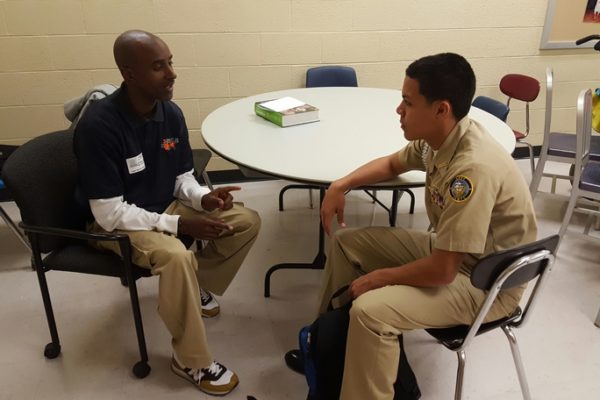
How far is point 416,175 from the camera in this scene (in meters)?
1.65

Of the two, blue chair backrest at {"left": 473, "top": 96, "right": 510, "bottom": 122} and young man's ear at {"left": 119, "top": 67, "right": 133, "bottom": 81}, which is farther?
blue chair backrest at {"left": 473, "top": 96, "right": 510, "bottom": 122}

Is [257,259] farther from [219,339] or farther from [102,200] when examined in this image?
[102,200]

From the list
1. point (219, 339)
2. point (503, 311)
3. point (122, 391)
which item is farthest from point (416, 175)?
point (122, 391)

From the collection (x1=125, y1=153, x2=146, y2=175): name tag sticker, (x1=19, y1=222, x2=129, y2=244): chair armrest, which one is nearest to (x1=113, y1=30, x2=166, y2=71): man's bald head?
(x1=125, y1=153, x2=146, y2=175): name tag sticker

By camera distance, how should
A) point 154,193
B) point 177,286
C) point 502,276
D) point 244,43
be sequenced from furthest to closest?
point 244,43
point 154,193
point 177,286
point 502,276

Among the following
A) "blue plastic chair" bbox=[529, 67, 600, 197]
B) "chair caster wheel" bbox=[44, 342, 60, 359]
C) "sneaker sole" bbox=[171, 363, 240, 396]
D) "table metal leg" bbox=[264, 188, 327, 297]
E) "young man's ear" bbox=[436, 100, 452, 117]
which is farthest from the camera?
"blue plastic chair" bbox=[529, 67, 600, 197]

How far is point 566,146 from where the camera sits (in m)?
Answer: 2.63

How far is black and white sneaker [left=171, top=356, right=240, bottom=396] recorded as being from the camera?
1.66 m

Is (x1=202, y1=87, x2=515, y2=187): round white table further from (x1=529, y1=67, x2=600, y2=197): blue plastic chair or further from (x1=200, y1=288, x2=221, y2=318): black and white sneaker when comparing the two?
(x1=200, y1=288, x2=221, y2=318): black and white sneaker

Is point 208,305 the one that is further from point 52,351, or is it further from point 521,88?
point 521,88

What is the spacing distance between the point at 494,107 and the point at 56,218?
1.99 m

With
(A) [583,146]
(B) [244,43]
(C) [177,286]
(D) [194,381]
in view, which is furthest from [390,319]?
(B) [244,43]

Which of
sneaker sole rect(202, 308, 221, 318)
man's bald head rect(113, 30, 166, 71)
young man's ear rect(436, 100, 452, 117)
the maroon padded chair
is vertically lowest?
sneaker sole rect(202, 308, 221, 318)

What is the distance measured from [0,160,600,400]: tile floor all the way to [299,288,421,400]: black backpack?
0.86 ft
